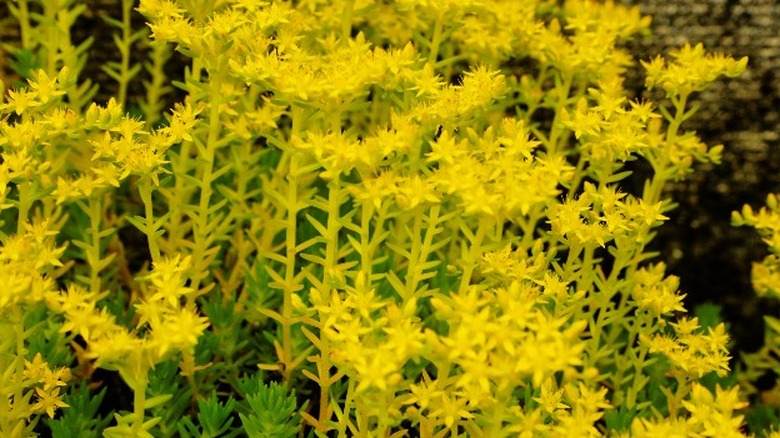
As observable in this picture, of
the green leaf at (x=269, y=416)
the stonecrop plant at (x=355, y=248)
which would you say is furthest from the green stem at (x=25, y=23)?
the green leaf at (x=269, y=416)

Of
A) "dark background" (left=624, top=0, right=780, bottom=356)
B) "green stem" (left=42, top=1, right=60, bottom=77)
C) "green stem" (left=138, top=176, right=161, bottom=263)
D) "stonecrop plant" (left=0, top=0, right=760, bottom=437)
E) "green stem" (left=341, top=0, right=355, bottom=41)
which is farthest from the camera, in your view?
"dark background" (left=624, top=0, right=780, bottom=356)

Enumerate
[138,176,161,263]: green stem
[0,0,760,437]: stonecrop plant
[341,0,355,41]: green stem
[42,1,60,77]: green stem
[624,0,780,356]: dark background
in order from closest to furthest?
[0,0,760,437]: stonecrop plant
[138,176,161,263]: green stem
[341,0,355,41]: green stem
[42,1,60,77]: green stem
[624,0,780,356]: dark background

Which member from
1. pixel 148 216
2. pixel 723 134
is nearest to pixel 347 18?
pixel 148 216

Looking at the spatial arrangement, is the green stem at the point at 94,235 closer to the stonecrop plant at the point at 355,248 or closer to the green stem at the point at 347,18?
the stonecrop plant at the point at 355,248

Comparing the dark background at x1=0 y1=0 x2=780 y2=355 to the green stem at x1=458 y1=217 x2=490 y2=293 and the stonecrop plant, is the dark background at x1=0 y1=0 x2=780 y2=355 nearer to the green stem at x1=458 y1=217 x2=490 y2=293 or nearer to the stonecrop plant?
the stonecrop plant

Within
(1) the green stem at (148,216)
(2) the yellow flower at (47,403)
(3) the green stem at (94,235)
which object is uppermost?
(1) the green stem at (148,216)

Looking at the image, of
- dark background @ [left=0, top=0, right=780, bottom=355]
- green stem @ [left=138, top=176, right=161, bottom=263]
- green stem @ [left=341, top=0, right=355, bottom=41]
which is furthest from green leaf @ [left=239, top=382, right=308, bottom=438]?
dark background @ [left=0, top=0, right=780, bottom=355]
